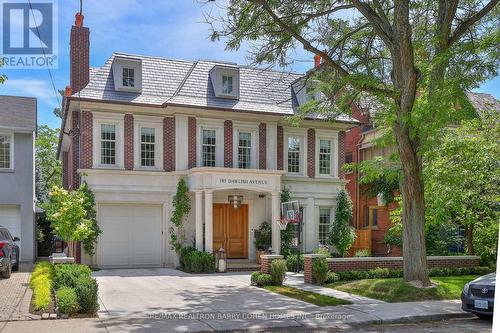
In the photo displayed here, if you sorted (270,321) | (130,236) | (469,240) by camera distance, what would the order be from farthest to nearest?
(130,236) < (469,240) < (270,321)

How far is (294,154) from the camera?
988 inches

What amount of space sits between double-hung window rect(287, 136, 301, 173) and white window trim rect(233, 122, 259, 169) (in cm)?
192

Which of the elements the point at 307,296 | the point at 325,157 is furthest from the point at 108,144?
the point at 307,296

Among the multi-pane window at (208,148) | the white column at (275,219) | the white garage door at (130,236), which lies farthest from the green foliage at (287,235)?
the white garage door at (130,236)

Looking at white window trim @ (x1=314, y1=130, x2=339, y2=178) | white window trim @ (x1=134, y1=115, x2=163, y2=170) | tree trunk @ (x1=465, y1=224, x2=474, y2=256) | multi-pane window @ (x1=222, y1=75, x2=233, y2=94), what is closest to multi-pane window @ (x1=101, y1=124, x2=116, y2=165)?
white window trim @ (x1=134, y1=115, x2=163, y2=170)

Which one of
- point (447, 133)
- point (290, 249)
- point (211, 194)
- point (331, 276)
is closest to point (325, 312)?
point (331, 276)

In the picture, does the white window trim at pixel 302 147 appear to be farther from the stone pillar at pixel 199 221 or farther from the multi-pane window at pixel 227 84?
the stone pillar at pixel 199 221

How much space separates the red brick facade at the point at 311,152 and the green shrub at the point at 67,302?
15.7m

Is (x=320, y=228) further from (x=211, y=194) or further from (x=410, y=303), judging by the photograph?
(x=410, y=303)

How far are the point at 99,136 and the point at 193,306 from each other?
11.3 m

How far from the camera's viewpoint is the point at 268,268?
16.7 meters

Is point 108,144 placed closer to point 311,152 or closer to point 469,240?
point 311,152

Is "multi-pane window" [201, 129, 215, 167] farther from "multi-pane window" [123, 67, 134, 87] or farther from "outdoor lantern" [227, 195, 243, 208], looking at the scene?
"multi-pane window" [123, 67, 134, 87]

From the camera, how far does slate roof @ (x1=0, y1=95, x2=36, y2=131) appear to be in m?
25.2
